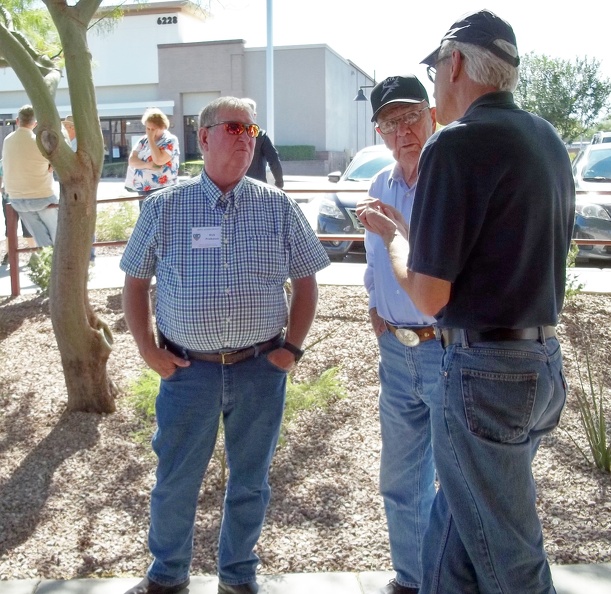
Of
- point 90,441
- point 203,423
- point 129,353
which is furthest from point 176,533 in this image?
point 129,353

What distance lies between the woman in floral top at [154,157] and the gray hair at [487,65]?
595 cm

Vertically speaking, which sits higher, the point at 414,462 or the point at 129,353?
the point at 414,462

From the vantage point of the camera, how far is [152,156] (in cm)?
793

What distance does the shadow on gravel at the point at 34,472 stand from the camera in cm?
375

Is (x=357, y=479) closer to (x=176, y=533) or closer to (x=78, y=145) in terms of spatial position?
(x=176, y=533)

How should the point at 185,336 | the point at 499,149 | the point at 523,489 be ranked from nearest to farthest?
1. the point at 499,149
2. the point at 523,489
3. the point at 185,336

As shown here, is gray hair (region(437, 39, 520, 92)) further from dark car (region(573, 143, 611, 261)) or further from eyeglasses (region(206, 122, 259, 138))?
dark car (region(573, 143, 611, 261))

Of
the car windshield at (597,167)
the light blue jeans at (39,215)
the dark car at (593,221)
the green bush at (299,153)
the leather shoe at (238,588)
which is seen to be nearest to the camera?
the leather shoe at (238,588)

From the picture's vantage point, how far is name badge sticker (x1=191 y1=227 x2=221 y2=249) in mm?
2965

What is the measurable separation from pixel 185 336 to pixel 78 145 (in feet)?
7.09

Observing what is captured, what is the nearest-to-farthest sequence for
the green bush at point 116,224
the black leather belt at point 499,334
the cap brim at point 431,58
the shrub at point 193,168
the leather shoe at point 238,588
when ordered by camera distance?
the black leather belt at point 499,334 < the cap brim at point 431,58 < the leather shoe at point 238,588 < the green bush at point 116,224 < the shrub at point 193,168

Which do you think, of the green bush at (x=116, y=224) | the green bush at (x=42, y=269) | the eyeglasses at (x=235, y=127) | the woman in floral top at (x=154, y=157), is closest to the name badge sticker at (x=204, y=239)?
the eyeglasses at (x=235, y=127)

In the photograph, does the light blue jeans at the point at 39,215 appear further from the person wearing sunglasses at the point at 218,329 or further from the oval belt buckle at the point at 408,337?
the oval belt buckle at the point at 408,337

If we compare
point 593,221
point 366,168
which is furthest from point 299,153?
point 593,221
